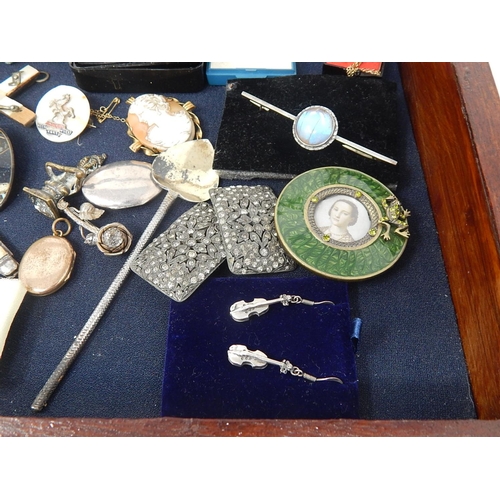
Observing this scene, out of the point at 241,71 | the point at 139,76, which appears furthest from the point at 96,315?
the point at 241,71

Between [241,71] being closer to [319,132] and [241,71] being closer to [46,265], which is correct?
[319,132]

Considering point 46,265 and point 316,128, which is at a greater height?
point 316,128

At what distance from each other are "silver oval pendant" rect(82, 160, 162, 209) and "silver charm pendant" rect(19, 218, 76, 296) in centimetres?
20

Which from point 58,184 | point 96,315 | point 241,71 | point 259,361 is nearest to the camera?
point 259,361

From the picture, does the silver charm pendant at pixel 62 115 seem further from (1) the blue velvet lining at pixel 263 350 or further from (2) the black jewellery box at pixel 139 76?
(1) the blue velvet lining at pixel 263 350

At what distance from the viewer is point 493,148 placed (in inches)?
56.9

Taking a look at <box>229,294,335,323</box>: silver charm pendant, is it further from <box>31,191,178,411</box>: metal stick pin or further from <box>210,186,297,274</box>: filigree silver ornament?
<box>31,191,178,411</box>: metal stick pin

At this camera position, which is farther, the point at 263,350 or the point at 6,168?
the point at 6,168

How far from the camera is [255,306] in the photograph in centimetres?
145

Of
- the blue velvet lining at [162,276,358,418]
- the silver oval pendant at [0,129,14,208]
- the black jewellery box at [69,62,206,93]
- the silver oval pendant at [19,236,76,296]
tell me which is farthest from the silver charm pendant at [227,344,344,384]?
the black jewellery box at [69,62,206,93]

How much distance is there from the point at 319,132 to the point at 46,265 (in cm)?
106

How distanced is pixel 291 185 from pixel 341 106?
0.47 m

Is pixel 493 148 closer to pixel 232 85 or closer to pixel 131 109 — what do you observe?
pixel 232 85

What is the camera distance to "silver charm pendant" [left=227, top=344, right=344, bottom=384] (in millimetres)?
1365
